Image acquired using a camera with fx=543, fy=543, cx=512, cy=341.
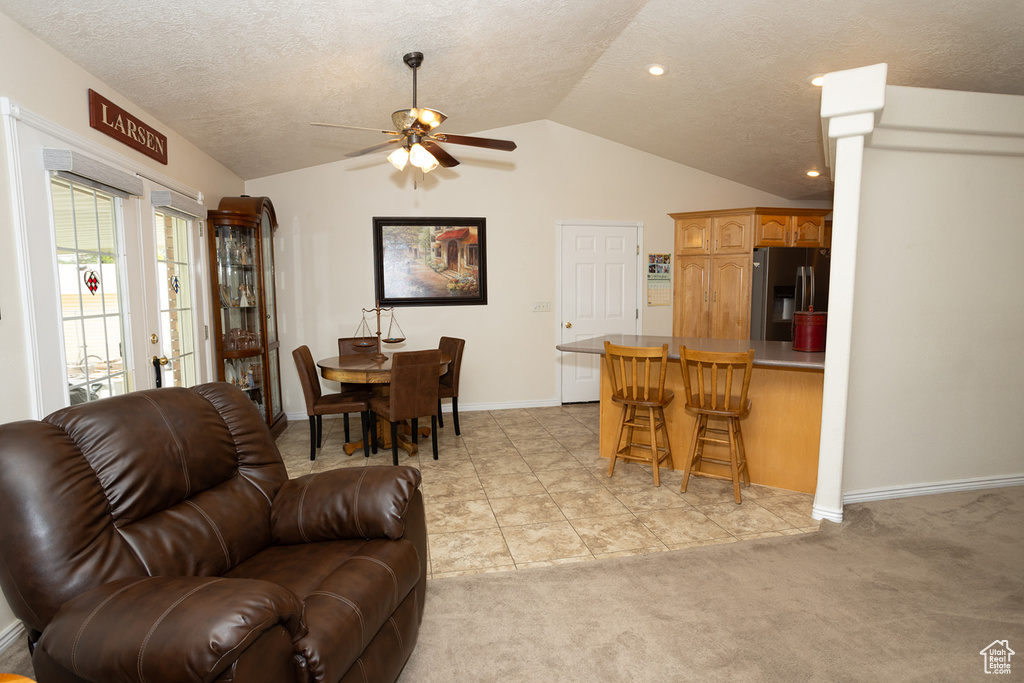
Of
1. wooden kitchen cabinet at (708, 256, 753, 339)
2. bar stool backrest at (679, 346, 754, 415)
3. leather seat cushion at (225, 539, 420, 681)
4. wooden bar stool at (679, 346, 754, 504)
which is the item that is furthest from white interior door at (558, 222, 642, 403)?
leather seat cushion at (225, 539, 420, 681)

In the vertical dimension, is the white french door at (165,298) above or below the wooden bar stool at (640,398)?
above

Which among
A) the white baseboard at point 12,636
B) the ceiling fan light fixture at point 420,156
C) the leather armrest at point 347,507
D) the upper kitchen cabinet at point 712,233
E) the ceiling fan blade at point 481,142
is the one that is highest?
the ceiling fan blade at point 481,142

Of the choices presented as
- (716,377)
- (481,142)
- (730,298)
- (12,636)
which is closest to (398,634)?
(12,636)

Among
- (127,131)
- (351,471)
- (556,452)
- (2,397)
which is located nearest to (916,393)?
(556,452)

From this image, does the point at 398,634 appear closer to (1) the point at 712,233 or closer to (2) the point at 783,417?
(2) the point at 783,417

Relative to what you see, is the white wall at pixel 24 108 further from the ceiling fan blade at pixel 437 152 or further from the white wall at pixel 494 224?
the white wall at pixel 494 224

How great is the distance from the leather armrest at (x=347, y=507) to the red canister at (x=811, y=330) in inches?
108

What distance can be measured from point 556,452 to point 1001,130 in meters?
3.41

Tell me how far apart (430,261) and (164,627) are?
15.2ft

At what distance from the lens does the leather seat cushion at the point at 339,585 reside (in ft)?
4.47

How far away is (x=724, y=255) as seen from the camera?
224 inches

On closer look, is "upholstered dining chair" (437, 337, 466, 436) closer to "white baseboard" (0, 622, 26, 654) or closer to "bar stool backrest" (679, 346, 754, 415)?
"bar stool backrest" (679, 346, 754, 415)

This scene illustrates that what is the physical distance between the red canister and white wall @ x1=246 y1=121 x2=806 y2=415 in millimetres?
2620

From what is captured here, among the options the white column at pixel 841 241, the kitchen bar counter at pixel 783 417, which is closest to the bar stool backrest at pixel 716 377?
the kitchen bar counter at pixel 783 417
